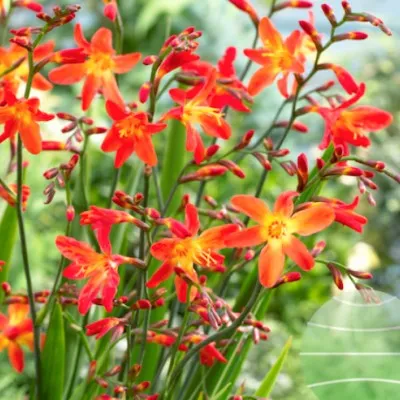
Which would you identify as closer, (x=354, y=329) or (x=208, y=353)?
(x=208, y=353)

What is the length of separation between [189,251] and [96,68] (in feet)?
0.72

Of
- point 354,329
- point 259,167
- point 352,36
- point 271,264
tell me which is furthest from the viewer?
point 259,167

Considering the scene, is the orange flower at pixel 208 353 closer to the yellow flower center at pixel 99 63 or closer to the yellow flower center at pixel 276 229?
the yellow flower center at pixel 276 229

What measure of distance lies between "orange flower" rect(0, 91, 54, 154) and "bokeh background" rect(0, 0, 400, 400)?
3.48ft

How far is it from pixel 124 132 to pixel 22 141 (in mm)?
83

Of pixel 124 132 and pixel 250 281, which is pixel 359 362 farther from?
pixel 124 132

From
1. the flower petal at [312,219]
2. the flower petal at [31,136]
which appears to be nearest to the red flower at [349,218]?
the flower petal at [312,219]

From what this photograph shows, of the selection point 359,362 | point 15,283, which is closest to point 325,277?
point 15,283

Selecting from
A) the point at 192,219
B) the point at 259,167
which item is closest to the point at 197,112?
the point at 192,219

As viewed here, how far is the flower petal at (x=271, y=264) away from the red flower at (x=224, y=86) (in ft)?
0.56

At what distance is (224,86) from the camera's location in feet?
2.63

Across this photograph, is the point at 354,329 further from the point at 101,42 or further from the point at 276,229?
the point at 101,42

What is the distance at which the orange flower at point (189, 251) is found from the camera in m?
0.68

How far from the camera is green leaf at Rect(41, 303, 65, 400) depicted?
2.69 ft
